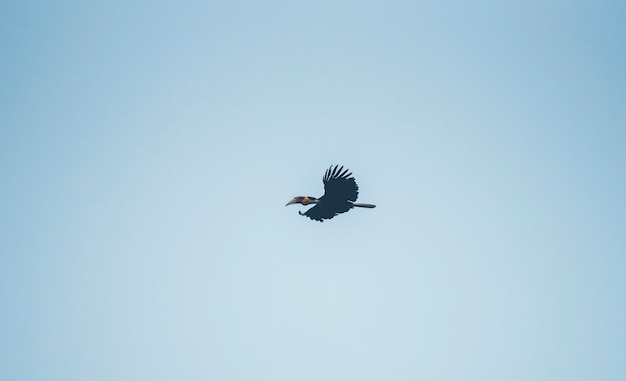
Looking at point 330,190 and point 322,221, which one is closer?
point 330,190

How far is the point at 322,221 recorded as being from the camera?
97.3ft

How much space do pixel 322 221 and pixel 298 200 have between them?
170 centimetres

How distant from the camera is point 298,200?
28922mm

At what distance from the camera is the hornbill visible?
2708 cm

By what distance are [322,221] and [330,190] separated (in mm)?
2572

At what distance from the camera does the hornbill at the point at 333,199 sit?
2708cm

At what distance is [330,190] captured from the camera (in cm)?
2759

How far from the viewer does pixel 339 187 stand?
27391 millimetres

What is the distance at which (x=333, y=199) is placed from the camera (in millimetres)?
28234

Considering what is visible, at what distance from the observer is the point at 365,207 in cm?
2850

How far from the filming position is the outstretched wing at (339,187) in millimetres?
27000

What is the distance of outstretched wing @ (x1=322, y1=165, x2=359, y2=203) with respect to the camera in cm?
2700

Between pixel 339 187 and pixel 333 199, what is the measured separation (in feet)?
3.39
